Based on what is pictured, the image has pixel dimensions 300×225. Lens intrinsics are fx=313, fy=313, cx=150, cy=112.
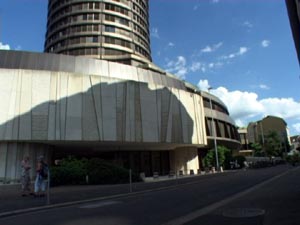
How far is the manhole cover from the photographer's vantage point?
777 centimetres

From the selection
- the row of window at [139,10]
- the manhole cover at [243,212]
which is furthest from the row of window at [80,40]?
the manhole cover at [243,212]

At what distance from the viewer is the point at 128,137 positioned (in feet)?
114

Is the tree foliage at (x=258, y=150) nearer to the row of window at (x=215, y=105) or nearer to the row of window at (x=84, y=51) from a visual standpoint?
the row of window at (x=215, y=105)

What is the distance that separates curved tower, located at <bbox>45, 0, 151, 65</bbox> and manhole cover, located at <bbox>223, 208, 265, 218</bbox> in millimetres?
60213

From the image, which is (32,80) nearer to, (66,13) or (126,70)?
(126,70)

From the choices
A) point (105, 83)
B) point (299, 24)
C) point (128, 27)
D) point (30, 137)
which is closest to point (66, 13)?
point (128, 27)

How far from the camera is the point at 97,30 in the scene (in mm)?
69312

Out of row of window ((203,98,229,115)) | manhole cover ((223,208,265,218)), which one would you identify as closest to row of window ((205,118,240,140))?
row of window ((203,98,229,115))

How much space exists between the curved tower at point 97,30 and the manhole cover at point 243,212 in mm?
60213

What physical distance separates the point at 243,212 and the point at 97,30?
66.0 m

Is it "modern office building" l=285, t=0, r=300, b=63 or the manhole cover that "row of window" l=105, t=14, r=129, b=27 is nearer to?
"modern office building" l=285, t=0, r=300, b=63

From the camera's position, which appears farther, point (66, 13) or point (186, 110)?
point (66, 13)

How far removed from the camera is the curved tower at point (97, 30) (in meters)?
68.4

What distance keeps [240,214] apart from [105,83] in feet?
90.8
